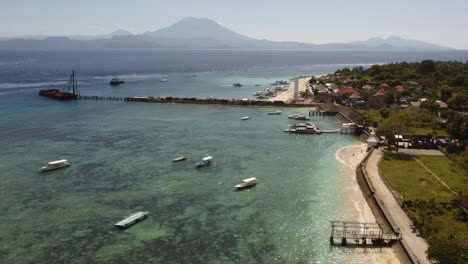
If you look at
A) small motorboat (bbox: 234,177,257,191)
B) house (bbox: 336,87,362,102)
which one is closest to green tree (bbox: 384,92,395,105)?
house (bbox: 336,87,362,102)

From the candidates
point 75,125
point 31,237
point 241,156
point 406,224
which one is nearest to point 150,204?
point 31,237

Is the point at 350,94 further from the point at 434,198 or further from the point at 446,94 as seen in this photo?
the point at 434,198

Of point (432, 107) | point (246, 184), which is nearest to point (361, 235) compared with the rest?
point (246, 184)

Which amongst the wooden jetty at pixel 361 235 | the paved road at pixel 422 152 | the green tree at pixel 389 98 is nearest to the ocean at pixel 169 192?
the wooden jetty at pixel 361 235

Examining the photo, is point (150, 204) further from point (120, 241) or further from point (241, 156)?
point (241, 156)

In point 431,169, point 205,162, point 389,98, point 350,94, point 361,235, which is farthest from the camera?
point 350,94

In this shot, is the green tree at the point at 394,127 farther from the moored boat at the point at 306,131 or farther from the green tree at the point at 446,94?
the green tree at the point at 446,94
